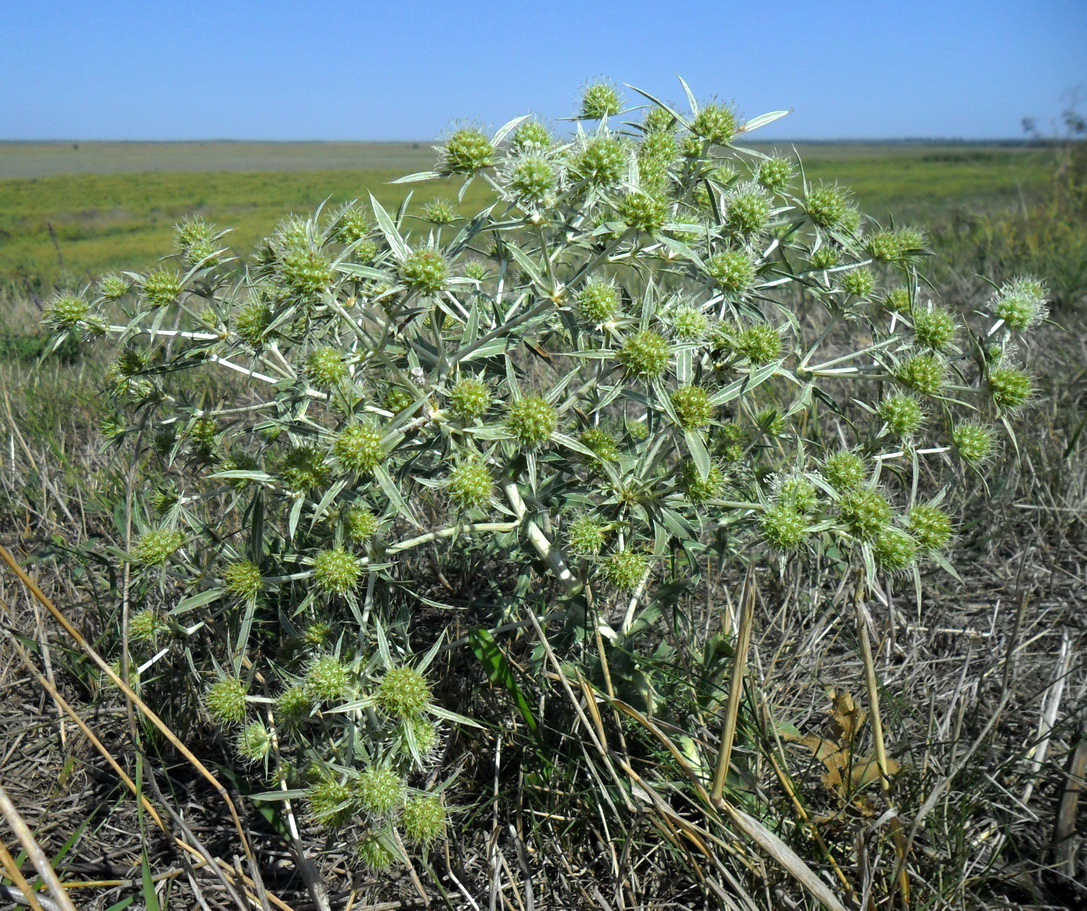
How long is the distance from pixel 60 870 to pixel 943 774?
2.07 meters

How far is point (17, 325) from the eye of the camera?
5.47m

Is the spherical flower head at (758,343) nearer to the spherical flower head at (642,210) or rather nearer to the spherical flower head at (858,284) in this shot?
the spherical flower head at (642,210)

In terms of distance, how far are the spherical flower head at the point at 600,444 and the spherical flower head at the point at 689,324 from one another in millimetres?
289

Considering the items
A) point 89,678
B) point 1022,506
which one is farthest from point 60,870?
point 1022,506

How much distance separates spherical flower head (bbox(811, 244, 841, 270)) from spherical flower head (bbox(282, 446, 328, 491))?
136 centimetres

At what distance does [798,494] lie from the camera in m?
1.52

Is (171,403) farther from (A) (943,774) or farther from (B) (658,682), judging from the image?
(A) (943,774)

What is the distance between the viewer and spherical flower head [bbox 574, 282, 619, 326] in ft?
5.24

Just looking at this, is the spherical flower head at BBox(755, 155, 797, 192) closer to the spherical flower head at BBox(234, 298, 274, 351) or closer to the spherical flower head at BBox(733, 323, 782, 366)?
the spherical flower head at BBox(733, 323, 782, 366)

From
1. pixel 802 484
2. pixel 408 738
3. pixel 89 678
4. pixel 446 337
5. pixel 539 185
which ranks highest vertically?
pixel 539 185

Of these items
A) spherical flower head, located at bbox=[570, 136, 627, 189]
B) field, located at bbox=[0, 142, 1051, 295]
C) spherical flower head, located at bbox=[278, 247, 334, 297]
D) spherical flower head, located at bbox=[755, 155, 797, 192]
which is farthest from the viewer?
field, located at bbox=[0, 142, 1051, 295]

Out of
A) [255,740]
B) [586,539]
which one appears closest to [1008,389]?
[586,539]

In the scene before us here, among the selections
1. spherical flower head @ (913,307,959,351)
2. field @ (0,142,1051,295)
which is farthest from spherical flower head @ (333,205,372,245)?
field @ (0,142,1051,295)

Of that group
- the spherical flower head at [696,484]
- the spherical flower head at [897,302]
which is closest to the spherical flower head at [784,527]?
the spherical flower head at [696,484]
